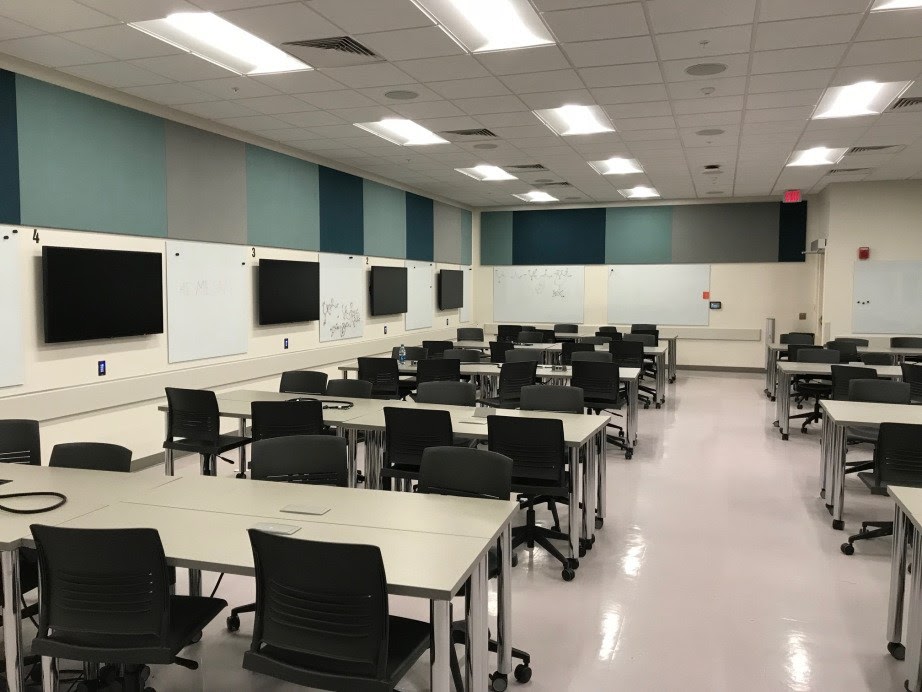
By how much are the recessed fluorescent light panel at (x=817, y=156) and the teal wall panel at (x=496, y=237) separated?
6562 mm

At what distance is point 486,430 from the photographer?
15.5 feet

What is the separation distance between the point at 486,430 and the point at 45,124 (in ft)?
13.7

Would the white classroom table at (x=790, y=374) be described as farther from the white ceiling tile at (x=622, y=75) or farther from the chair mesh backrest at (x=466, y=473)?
the chair mesh backrest at (x=466, y=473)

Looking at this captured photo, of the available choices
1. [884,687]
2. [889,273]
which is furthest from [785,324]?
[884,687]

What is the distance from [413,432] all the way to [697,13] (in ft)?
10.1

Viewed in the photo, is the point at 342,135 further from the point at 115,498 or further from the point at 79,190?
the point at 115,498

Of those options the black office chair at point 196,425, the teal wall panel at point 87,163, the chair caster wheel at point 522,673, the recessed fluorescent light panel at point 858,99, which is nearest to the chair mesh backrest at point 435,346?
the teal wall panel at point 87,163

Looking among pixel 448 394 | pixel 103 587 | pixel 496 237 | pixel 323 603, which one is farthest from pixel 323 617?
pixel 496 237

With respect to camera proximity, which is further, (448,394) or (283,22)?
(448,394)

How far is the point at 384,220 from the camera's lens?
11.2 meters

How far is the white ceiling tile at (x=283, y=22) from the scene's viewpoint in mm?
4379

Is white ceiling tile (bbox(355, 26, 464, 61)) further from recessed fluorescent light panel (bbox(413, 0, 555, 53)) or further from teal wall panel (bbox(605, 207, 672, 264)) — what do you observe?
teal wall panel (bbox(605, 207, 672, 264))

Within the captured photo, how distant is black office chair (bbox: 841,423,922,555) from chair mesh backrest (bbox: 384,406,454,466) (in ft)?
8.71

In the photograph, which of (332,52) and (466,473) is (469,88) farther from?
(466,473)
